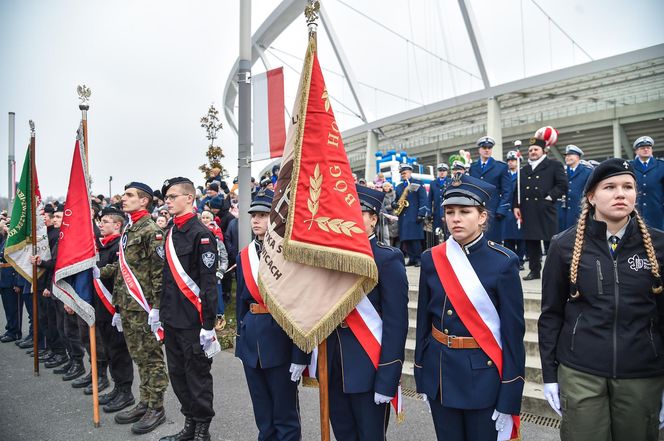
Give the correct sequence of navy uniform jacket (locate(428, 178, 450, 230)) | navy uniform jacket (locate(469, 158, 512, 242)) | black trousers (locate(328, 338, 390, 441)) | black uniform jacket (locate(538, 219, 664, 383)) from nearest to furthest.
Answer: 1. black uniform jacket (locate(538, 219, 664, 383))
2. black trousers (locate(328, 338, 390, 441))
3. navy uniform jacket (locate(469, 158, 512, 242))
4. navy uniform jacket (locate(428, 178, 450, 230))

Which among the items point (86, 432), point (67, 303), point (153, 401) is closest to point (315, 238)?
point (153, 401)

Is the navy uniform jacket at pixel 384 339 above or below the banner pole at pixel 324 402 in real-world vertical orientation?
above

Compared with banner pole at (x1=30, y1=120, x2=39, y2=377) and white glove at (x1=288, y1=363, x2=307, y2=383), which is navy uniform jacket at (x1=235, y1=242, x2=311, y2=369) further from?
banner pole at (x1=30, y1=120, x2=39, y2=377)

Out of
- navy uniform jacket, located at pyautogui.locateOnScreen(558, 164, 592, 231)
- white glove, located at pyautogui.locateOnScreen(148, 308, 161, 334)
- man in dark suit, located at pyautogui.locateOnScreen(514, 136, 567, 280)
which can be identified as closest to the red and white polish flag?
white glove, located at pyautogui.locateOnScreen(148, 308, 161, 334)

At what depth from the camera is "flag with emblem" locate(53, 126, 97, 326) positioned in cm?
494

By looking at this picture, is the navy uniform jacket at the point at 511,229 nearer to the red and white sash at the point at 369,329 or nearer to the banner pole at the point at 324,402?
the red and white sash at the point at 369,329

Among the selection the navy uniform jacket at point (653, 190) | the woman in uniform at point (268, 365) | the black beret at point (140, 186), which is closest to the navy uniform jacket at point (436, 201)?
the navy uniform jacket at point (653, 190)

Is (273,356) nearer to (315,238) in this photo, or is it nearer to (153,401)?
(315,238)

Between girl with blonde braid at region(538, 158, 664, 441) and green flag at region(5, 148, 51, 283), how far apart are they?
7089 mm

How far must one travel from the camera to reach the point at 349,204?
274 centimetres

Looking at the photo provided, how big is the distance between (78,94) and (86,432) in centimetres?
383

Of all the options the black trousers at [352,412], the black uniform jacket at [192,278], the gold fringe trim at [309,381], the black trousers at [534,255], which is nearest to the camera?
the black trousers at [352,412]

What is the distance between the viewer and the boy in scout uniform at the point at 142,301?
438 centimetres

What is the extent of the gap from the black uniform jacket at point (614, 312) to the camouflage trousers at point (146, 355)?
3.67 metres
